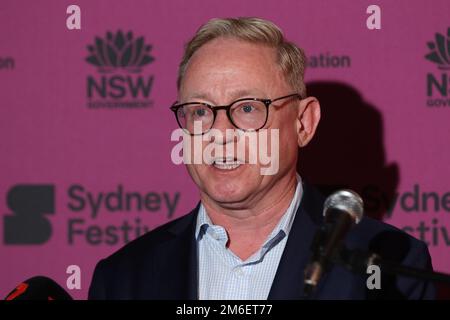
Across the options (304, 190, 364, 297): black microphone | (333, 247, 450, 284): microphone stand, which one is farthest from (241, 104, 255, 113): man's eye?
(333, 247, 450, 284): microphone stand

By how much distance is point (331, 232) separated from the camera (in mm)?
1202

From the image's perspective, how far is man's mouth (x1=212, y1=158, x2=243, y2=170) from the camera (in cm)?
170

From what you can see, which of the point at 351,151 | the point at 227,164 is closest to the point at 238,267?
the point at 227,164

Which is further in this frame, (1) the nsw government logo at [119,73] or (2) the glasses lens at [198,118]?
(1) the nsw government logo at [119,73]

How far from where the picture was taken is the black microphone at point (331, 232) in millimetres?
1136

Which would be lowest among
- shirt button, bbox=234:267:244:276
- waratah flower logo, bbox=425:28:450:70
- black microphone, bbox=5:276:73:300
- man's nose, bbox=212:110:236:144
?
shirt button, bbox=234:267:244:276

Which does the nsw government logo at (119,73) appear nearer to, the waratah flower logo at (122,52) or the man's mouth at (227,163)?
the waratah flower logo at (122,52)

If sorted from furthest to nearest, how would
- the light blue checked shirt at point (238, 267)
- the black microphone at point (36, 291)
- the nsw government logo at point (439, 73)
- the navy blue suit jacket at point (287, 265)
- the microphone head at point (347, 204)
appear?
the nsw government logo at point (439, 73) → the light blue checked shirt at point (238, 267) → the navy blue suit jacket at point (287, 265) → the black microphone at point (36, 291) → the microphone head at point (347, 204)

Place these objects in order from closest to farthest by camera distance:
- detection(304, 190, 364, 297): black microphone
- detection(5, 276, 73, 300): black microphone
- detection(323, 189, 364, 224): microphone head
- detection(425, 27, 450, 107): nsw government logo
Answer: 1. detection(304, 190, 364, 297): black microphone
2. detection(323, 189, 364, 224): microphone head
3. detection(5, 276, 73, 300): black microphone
4. detection(425, 27, 450, 107): nsw government logo

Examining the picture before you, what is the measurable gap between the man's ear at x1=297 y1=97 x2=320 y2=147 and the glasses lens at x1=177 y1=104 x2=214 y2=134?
276mm

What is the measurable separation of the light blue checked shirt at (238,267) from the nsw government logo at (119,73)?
0.63 meters

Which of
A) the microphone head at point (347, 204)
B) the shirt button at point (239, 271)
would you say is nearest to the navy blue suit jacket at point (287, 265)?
the shirt button at point (239, 271)

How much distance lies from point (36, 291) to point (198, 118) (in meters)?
0.59

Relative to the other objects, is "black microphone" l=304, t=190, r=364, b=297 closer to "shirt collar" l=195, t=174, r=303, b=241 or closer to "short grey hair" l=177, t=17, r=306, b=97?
"shirt collar" l=195, t=174, r=303, b=241
